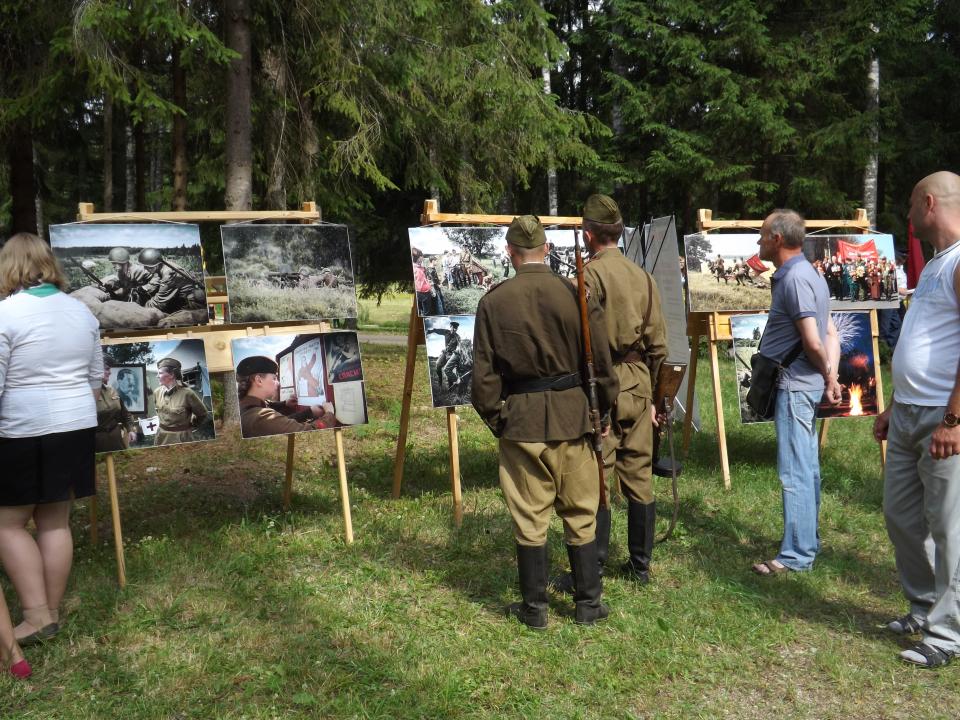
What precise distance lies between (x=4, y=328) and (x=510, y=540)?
3.14m

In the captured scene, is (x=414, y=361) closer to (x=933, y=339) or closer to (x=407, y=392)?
(x=407, y=392)

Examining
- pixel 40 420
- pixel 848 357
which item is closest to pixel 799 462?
pixel 848 357

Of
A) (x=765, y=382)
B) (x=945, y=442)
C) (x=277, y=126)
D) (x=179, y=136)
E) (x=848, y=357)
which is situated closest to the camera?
(x=945, y=442)

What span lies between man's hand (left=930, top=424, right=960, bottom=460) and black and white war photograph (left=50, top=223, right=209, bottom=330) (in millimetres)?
4024

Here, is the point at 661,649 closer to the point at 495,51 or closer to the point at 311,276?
the point at 311,276

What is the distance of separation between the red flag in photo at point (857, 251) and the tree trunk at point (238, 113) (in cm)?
521

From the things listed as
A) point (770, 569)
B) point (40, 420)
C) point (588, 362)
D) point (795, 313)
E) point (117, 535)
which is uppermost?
point (795, 313)

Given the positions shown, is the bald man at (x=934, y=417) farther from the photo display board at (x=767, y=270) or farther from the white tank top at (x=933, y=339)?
the photo display board at (x=767, y=270)

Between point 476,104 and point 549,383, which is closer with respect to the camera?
point 549,383

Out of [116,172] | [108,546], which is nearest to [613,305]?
[108,546]

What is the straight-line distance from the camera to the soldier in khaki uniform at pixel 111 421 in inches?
188

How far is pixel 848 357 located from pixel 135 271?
213 inches

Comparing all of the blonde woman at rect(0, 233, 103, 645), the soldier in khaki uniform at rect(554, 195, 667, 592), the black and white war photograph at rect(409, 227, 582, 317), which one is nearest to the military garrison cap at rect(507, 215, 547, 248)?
the soldier in khaki uniform at rect(554, 195, 667, 592)

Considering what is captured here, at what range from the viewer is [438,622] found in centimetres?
429
